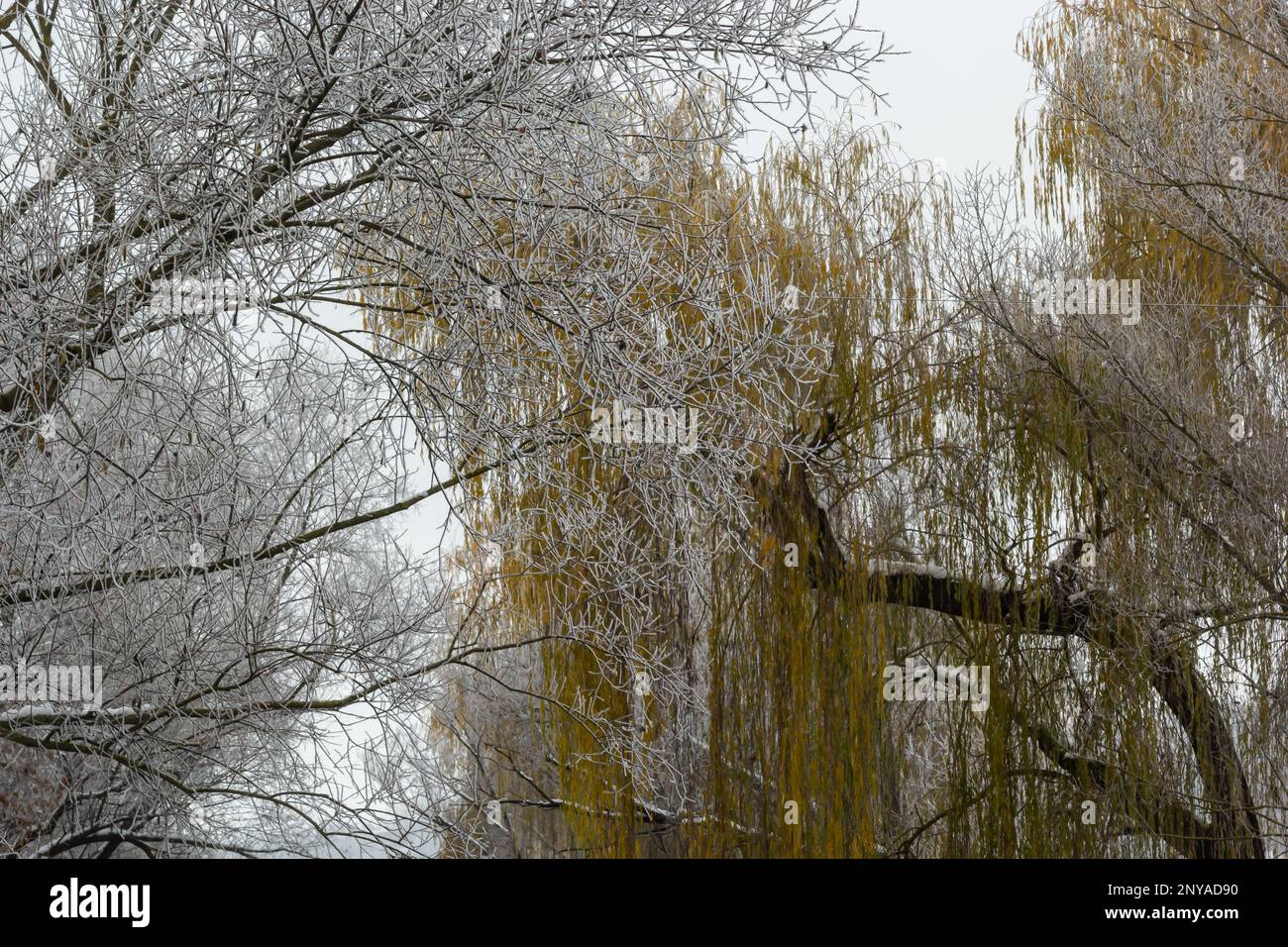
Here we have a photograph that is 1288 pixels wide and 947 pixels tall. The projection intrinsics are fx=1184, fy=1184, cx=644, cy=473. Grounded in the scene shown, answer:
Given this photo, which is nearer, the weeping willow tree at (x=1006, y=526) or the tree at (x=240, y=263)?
the tree at (x=240, y=263)

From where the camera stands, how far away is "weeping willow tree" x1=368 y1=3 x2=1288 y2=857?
704 cm

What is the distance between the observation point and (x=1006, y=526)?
8336 mm

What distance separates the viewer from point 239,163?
11.8 feet

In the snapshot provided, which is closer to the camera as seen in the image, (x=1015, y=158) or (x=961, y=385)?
(x=961, y=385)

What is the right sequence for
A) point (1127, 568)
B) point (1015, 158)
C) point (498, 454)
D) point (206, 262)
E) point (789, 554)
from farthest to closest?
point (1015, 158) < point (789, 554) < point (1127, 568) < point (498, 454) < point (206, 262)

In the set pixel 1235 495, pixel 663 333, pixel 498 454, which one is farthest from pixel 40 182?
pixel 1235 495


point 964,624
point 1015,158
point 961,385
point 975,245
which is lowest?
point 964,624

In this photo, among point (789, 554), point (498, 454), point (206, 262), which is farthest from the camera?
point (789, 554)

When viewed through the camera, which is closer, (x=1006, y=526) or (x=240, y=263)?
(x=240, y=263)

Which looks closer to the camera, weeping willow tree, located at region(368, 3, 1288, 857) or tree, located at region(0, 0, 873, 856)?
tree, located at region(0, 0, 873, 856)

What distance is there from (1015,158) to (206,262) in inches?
291

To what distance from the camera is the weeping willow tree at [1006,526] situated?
704cm

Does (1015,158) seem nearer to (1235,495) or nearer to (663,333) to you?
(1235,495)

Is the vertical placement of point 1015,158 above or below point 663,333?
above
